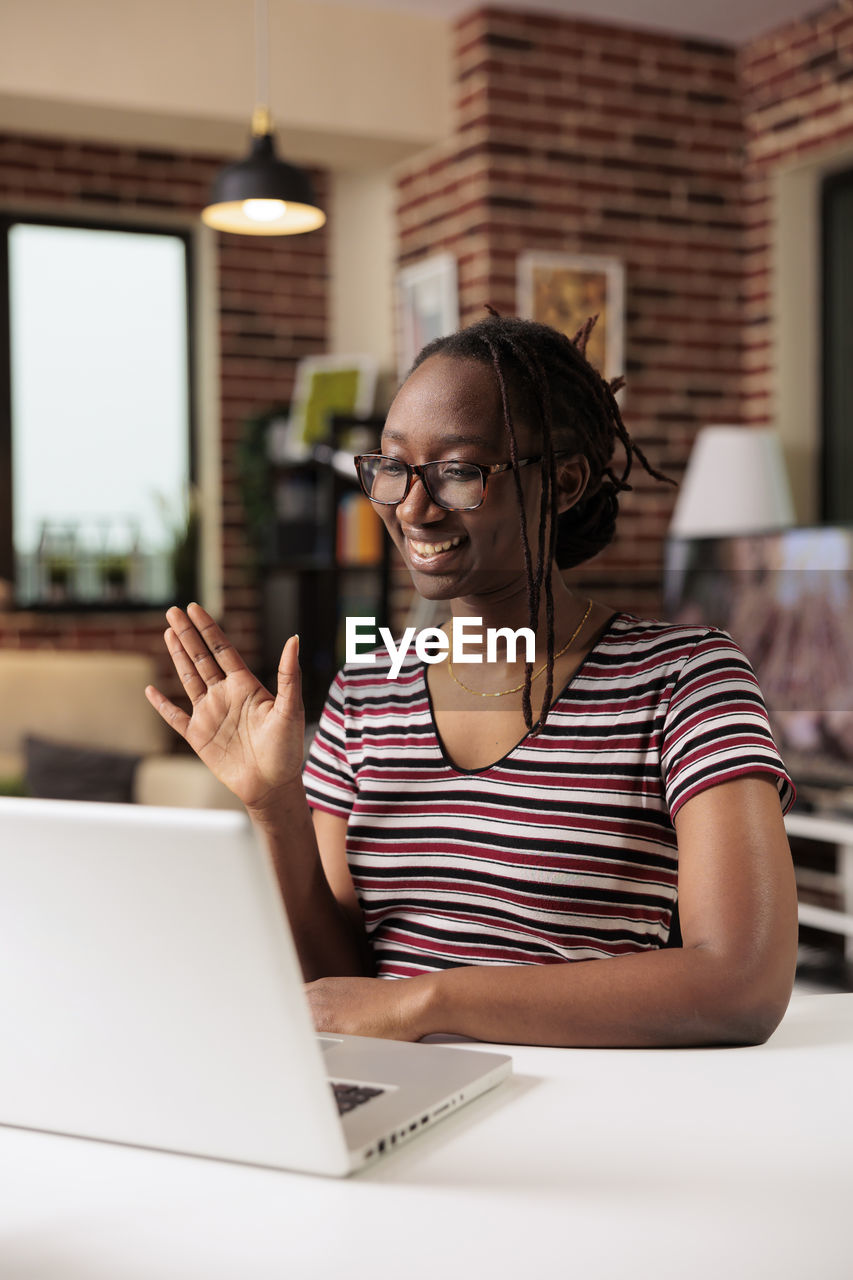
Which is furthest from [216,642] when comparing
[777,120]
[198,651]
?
[777,120]

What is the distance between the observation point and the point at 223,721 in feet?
3.92

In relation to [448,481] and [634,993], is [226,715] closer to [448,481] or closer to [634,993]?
[448,481]

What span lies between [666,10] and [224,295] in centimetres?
196

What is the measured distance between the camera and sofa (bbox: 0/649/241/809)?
4066 millimetres

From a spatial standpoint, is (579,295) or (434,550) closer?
(434,550)

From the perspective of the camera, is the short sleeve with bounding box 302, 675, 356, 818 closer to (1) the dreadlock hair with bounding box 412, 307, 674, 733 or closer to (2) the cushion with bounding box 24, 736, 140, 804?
(1) the dreadlock hair with bounding box 412, 307, 674, 733

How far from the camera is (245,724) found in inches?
46.9

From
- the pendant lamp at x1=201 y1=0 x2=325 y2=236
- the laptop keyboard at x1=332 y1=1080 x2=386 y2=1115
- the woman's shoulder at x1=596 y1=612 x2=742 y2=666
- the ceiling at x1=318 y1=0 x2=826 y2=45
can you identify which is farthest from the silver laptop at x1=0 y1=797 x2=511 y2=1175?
the ceiling at x1=318 y1=0 x2=826 y2=45

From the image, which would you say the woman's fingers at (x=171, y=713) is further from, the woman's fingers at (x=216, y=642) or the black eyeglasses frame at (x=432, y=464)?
the black eyeglasses frame at (x=432, y=464)

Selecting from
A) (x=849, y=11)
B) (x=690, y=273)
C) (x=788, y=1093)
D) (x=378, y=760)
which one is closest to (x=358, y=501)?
(x=690, y=273)

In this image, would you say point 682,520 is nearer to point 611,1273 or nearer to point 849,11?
point 849,11

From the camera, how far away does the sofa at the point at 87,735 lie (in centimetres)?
407

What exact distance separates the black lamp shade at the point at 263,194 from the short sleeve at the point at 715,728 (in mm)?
2106

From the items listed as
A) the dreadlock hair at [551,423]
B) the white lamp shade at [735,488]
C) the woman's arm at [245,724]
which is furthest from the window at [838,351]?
the woman's arm at [245,724]
